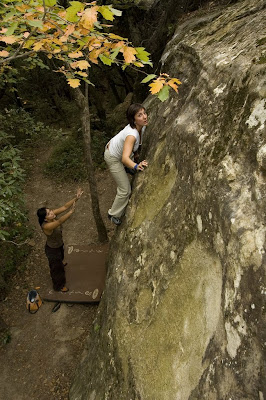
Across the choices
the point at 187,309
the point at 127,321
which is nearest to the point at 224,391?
the point at 187,309

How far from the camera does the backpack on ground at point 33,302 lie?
7207 mm

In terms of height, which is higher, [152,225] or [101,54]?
[101,54]

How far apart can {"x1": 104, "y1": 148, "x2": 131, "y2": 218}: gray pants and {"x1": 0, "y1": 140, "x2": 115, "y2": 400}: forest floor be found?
297 centimetres

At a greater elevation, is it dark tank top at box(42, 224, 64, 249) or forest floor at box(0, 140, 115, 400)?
dark tank top at box(42, 224, 64, 249)

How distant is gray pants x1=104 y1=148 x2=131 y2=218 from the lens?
215 inches

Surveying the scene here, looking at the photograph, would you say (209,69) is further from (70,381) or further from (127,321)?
(70,381)

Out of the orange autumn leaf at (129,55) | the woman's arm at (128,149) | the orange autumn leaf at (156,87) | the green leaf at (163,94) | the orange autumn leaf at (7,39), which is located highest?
the orange autumn leaf at (7,39)

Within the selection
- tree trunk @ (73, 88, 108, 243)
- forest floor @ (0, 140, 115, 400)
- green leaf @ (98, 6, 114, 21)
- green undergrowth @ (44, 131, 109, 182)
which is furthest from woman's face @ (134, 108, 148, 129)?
green undergrowth @ (44, 131, 109, 182)

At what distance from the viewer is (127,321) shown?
392 cm

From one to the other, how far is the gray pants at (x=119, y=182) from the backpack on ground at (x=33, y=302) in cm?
337

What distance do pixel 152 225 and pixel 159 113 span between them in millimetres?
2565

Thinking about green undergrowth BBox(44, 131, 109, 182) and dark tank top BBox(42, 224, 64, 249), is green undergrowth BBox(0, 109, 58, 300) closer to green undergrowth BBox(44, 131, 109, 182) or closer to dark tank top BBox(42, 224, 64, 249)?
dark tank top BBox(42, 224, 64, 249)

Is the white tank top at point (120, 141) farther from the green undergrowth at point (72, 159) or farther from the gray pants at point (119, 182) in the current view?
the green undergrowth at point (72, 159)

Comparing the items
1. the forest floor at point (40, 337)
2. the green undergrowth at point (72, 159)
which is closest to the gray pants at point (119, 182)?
the forest floor at point (40, 337)
